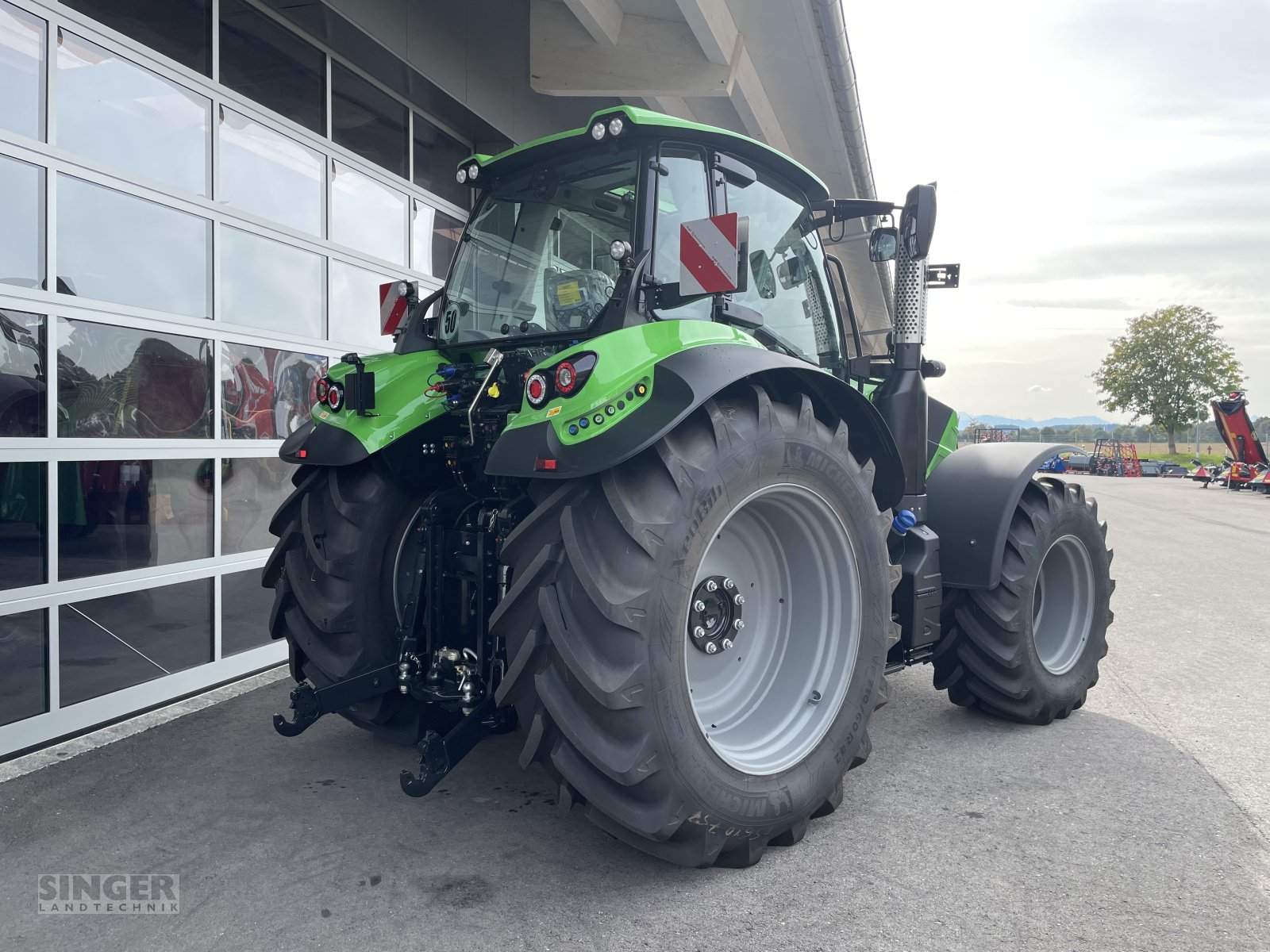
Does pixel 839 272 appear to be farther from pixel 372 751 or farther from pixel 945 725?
pixel 372 751

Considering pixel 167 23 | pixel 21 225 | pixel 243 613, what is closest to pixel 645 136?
pixel 21 225

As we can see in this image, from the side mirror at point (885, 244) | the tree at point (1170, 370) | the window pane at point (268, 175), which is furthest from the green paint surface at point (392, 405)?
the tree at point (1170, 370)

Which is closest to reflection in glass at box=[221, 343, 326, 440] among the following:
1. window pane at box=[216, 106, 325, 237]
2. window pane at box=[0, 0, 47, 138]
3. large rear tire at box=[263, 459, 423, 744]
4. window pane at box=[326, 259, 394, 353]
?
window pane at box=[326, 259, 394, 353]

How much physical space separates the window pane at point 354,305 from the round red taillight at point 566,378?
145 inches

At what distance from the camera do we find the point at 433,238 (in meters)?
7.24

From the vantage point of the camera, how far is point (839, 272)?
4098mm

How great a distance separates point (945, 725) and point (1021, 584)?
772 millimetres

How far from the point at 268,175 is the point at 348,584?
10.7ft

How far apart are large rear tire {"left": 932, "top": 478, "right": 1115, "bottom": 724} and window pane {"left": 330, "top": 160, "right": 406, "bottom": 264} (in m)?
4.67

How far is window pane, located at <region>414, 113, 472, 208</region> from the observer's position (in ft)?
22.9

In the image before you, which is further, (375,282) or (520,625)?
(375,282)

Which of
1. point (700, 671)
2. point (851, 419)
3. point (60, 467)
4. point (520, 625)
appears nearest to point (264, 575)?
point (60, 467)

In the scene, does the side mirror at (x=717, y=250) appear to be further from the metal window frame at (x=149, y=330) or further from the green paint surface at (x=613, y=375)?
the metal window frame at (x=149, y=330)

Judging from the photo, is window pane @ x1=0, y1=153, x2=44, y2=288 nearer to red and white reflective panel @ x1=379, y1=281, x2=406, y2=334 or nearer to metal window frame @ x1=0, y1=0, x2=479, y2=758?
metal window frame @ x1=0, y1=0, x2=479, y2=758
